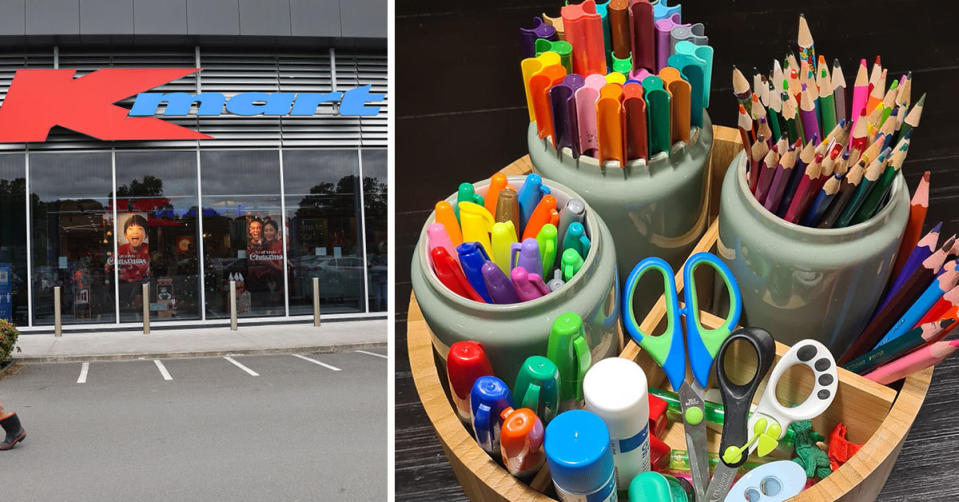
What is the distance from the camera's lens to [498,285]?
392 mm

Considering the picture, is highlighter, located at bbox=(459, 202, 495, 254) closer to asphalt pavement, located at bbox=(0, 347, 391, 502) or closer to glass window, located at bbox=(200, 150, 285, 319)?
asphalt pavement, located at bbox=(0, 347, 391, 502)

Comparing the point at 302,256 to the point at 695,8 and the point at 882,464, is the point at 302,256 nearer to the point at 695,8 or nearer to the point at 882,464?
the point at 695,8

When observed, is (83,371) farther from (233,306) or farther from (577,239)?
(577,239)

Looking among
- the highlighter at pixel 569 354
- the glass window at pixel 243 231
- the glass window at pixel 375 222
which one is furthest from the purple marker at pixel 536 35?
the glass window at pixel 243 231

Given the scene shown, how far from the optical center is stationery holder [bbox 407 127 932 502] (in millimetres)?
368

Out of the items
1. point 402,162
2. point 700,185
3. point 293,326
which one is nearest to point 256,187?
point 293,326

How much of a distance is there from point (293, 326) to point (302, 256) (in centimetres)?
39

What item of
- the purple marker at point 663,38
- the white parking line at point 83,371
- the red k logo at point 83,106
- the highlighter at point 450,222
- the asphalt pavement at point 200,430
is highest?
the red k logo at point 83,106

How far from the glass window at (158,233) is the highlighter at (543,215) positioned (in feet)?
12.7

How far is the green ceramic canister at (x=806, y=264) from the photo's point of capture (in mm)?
404

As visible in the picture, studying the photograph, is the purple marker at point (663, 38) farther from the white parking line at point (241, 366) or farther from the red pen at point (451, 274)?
the white parking line at point (241, 366)

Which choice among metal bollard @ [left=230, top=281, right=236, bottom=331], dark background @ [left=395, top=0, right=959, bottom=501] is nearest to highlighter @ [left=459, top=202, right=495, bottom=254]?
dark background @ [left=395, top=0, right=959, bottom=501]

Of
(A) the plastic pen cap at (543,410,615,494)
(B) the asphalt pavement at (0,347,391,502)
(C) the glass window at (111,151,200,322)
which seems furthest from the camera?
(C) the glass window at (111,151,200,322)

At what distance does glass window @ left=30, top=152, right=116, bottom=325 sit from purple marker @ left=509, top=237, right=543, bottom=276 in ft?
13.4
